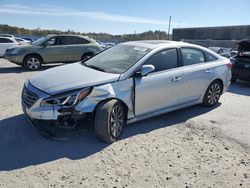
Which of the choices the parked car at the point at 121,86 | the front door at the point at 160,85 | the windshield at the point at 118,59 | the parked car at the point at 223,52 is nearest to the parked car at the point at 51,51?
the windshield at the point at 118,59

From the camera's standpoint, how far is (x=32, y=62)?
11.8 m

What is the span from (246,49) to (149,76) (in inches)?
280

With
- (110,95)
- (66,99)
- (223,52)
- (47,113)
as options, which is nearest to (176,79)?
(110,95)

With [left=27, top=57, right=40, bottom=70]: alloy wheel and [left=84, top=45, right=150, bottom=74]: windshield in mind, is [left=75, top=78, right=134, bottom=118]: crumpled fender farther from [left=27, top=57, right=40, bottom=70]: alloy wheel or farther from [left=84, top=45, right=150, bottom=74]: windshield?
[left=27, top=57, right=40, bottom=70]: alloy wheel

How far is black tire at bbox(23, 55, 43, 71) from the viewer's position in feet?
38.4

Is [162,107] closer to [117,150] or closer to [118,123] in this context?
[118,123]

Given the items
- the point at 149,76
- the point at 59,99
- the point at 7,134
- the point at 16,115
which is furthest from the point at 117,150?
the point at 16,115

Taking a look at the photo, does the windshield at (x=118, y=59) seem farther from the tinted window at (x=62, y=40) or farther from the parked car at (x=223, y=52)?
the parked car at (x=223, y=52)

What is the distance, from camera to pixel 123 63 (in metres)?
4.96

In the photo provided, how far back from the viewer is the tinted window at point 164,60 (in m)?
5.03

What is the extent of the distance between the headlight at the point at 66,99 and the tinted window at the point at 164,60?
1.46 m

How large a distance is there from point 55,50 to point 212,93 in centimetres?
803

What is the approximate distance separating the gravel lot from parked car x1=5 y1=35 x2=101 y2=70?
6.45 m

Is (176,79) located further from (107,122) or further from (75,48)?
(75,48)
